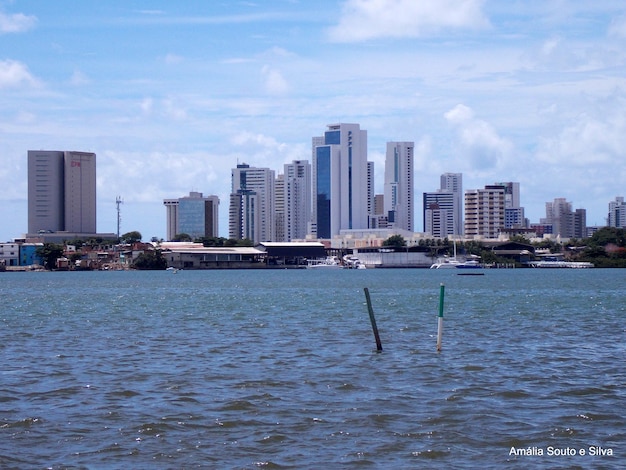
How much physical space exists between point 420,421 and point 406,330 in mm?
22744

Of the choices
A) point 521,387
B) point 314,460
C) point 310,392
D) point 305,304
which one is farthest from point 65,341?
point 305,304

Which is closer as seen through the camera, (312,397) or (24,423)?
(24,423)

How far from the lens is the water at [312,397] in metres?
18.9

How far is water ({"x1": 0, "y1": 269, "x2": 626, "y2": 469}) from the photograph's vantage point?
18.9m

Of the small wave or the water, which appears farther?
the small wave

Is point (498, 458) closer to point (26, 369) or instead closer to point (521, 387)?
point (521, 387)

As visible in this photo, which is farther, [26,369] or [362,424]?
[26,369]

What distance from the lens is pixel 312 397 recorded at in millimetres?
24641

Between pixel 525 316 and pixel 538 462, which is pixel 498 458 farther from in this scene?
pixel 525 316

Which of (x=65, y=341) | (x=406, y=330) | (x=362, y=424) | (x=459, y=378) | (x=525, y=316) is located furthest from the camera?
(x=525, y=316)

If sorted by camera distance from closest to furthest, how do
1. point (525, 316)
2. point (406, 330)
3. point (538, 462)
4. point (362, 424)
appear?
point (538, 462) → point (362, 424) → point (406, 330) → point (525, 316)

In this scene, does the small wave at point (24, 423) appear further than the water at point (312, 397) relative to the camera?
Yes

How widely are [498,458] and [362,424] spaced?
3786 millimetres

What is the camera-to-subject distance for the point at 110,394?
25219 millimetres
